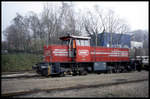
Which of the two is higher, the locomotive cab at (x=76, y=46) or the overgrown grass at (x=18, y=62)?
the locomotive cab at (x=76, y=46)

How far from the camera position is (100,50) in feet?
48.3

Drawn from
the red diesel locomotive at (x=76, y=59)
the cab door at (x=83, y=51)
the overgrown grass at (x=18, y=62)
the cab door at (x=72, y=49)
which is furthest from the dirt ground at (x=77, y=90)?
the overgrown grass at (x=18, y=62)

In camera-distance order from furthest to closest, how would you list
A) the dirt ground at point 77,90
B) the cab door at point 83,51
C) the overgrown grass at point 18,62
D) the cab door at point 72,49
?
the overgrown grass at point 18,62 → the cab door at point 83,51 → the cab door at point 72,49 → the dirt ground at point 77,90

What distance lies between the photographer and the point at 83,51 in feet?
44.1

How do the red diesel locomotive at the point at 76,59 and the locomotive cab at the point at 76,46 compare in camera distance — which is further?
the locomotive cab at the point at 76,46

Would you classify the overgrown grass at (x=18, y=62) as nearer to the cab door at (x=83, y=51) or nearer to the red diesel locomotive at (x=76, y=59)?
the red diesel locomotive at (x=76, y=59)

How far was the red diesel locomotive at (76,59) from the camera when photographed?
1202 cm

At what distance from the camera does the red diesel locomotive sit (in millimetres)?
12023

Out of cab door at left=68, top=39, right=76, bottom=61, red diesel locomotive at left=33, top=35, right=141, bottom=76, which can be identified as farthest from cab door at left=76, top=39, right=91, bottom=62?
cab door at left=68, top=39, right=76, bottom=61

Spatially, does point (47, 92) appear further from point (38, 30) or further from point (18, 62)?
point (38, 30)

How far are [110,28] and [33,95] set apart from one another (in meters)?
20.5

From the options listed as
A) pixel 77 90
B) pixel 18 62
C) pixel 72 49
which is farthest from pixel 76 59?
pixel 18 62

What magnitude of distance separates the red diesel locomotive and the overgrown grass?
8.42 metres

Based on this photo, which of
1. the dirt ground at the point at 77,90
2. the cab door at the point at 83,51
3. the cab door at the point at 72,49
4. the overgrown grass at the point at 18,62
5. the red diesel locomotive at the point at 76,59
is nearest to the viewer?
the dirt ground at the point at 77,90
